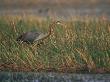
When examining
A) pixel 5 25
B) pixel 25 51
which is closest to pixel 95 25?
pixel 5 25

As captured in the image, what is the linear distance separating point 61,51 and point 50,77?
0.84m

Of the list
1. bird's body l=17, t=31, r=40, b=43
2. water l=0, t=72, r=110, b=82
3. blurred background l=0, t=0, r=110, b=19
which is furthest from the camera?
blurred background l=0, t=0, r=110, b=19

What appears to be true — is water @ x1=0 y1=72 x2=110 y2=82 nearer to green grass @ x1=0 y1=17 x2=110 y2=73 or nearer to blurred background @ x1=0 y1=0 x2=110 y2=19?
green grass @ x1=0 y1=17 x2=110 y2=73

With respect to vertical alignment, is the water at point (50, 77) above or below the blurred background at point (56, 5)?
below

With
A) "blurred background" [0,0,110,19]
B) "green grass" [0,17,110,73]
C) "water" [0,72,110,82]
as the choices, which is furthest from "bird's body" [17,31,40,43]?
"blurred background" [0,0,110,19]

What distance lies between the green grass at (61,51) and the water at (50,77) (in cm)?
20

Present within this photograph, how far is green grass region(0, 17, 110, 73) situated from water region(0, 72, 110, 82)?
20cm

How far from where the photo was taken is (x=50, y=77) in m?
9.18

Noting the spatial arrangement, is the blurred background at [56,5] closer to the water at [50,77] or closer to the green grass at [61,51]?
the green grass at [61,51]

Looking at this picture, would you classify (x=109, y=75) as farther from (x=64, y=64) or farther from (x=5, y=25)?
(x=5, y=25)

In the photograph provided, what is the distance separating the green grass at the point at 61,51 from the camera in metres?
9.50

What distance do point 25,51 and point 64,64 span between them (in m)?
0.71

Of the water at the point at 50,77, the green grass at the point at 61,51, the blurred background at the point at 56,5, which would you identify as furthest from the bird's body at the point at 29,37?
the blurred background at the point at 56,5

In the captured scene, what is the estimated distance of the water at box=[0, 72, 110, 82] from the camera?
9023 millimetres
